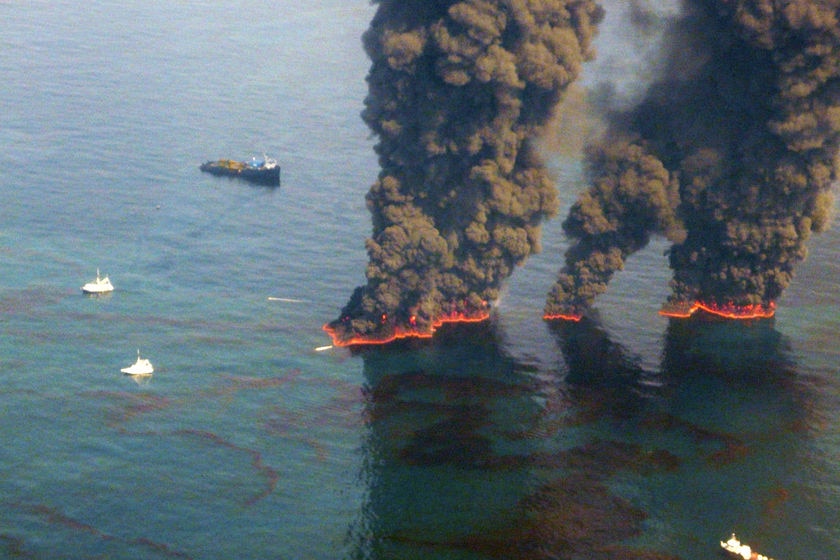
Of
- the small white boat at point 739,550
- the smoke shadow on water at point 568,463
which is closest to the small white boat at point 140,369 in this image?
the smoke shadow on water at point 568,463

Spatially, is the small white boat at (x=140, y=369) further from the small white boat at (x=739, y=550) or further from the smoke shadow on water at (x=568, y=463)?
the small white boat at (x=739, y=550)

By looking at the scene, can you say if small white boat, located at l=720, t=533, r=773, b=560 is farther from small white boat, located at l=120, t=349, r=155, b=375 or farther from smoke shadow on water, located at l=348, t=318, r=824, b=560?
small white boat, located at l=120, t=349, r=155, b=375

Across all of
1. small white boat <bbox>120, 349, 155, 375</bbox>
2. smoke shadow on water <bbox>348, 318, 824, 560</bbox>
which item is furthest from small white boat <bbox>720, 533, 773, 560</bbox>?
small white boat <bbox>120, 349, 155, 375</bbox>

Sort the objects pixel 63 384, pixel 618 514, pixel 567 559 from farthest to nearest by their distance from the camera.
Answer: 1. pixel 63 384
2. pixel 618 514
3. pixel 567 559

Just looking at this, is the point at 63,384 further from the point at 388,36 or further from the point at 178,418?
the point at 388,36

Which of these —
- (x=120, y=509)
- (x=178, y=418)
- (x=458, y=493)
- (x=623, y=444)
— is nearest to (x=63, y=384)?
(x=178, y=418)

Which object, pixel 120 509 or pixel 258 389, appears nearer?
pixel 120 509
